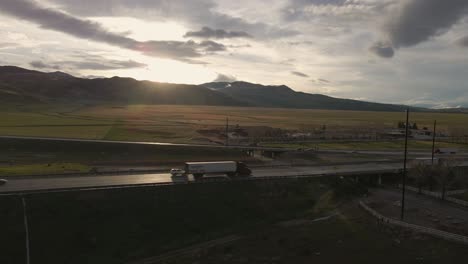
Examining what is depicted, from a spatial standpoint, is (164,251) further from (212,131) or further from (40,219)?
(212,131)

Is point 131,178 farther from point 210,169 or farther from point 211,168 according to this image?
point 211,168

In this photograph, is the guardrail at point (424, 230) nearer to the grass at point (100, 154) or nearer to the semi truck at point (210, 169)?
the semi truck at point (210, 169)

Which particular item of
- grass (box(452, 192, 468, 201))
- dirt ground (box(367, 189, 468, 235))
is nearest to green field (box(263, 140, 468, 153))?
dirt ground (box(367, 189, 468, 235))

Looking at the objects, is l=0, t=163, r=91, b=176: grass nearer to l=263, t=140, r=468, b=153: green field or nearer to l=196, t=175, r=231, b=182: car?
l=196, t=175, r=231, b=182: car

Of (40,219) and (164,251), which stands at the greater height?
(40,219)

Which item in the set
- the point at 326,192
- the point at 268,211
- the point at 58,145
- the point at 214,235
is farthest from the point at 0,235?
the point at 58,145

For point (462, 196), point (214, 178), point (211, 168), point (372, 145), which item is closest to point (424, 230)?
point (462, 196)
